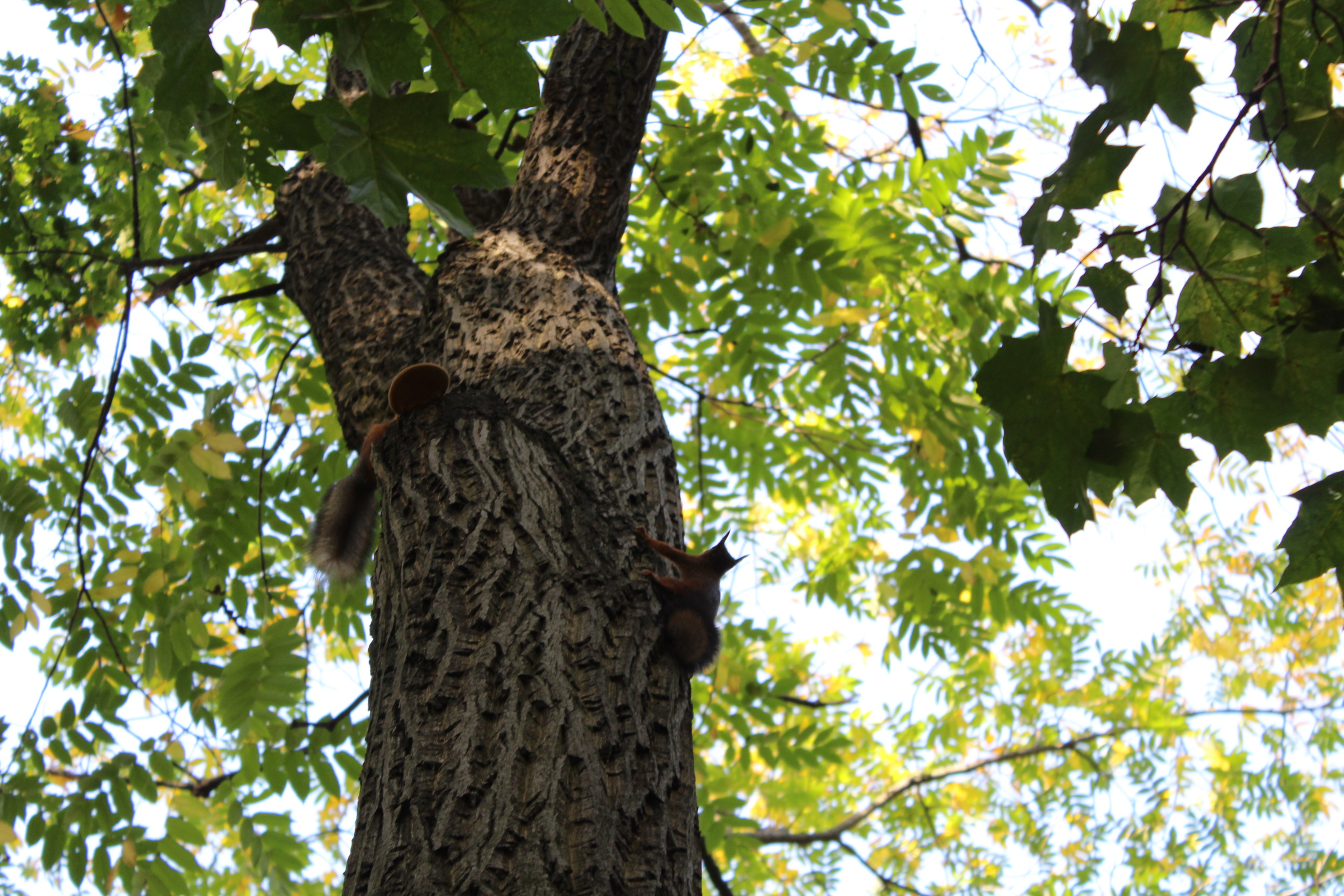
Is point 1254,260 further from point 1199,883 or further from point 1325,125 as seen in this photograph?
point 1199,883

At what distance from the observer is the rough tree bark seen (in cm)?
122

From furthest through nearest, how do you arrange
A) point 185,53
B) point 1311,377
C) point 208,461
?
point 208,461, point 1311,377, point 185,53

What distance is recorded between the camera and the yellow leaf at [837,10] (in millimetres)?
2928

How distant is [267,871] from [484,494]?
2125 millimetres

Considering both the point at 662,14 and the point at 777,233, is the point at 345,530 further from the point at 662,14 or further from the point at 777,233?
the point at 777,233

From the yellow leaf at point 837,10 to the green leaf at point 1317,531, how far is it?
2.20 meters

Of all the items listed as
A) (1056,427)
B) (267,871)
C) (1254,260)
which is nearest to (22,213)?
(267,871)

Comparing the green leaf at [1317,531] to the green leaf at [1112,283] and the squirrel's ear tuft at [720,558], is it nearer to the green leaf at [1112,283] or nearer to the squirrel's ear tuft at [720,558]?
the green leaf at [1112,283]

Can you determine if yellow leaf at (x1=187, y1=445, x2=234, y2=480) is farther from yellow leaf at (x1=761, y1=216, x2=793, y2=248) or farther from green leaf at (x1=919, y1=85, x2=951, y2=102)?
green leaf at (x1=919, y1=85, x2=951, y2=102)

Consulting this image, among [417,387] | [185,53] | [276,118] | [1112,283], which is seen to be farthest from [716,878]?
[185,53]

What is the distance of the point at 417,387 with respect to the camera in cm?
181

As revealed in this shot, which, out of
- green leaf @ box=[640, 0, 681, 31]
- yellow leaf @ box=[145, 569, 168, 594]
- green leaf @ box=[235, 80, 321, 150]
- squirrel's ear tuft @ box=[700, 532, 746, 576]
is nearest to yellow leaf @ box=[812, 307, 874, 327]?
squirrel's ear tuft @ box=[700, 532, 746, 576]

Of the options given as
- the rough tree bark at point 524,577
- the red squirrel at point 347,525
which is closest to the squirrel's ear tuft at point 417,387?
the rough tree bark at point 524,577

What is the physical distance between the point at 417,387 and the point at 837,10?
6.67ft
